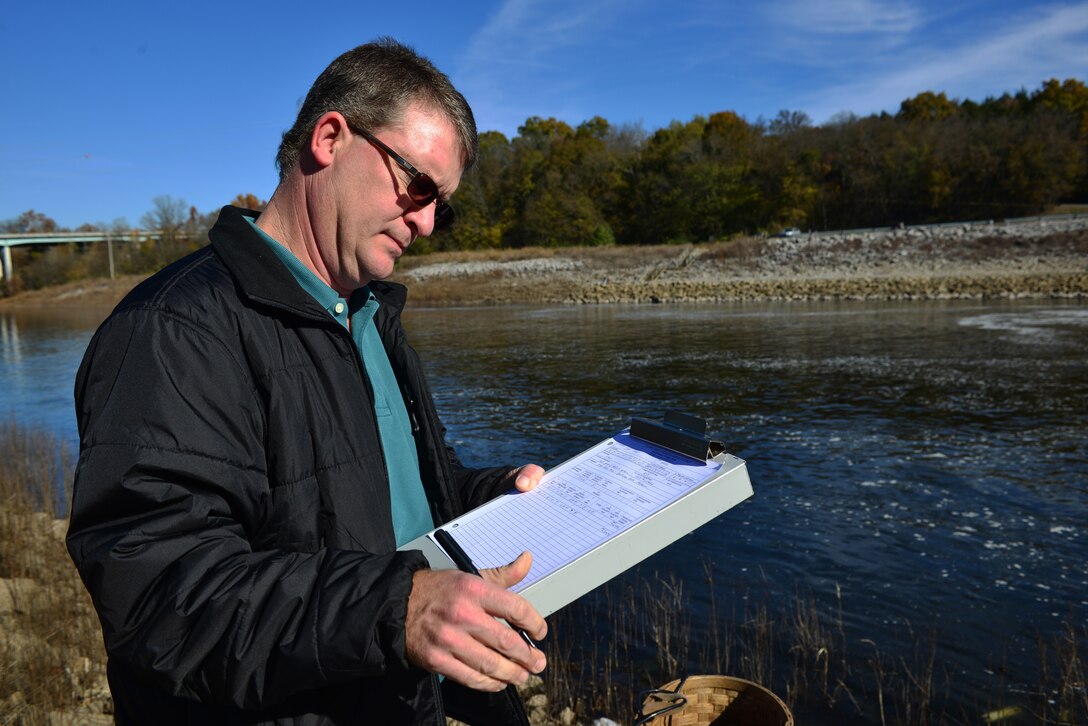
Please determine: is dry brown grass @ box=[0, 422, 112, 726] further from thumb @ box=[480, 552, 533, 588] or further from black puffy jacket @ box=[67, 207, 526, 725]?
thumb @ box=[480, 552, 533, 588]

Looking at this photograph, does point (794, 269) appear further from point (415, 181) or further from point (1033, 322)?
point (415, 181)

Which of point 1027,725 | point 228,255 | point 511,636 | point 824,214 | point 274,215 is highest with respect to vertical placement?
point 824,214

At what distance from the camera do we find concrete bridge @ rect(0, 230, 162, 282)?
86250mm

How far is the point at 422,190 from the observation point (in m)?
1.97

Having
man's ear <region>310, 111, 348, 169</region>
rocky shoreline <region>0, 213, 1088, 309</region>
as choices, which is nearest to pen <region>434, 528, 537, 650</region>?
man's ear <region>310, 111, 348, 169</region>

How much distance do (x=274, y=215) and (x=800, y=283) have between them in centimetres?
4101

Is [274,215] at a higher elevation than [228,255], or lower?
higher

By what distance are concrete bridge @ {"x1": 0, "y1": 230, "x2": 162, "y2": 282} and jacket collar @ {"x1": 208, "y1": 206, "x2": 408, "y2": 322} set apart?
91339 mm

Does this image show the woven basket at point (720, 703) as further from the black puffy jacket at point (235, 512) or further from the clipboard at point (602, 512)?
the black puffy jacket at point (235, 512)

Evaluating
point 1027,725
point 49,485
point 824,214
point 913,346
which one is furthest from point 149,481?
point 824,214

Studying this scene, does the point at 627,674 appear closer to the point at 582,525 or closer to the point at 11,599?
the point at 582,525

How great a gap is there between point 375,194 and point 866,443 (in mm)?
9846

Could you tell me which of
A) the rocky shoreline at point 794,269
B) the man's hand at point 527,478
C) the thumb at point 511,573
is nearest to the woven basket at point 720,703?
the man's hand at point 527,478

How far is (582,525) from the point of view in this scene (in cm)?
174
